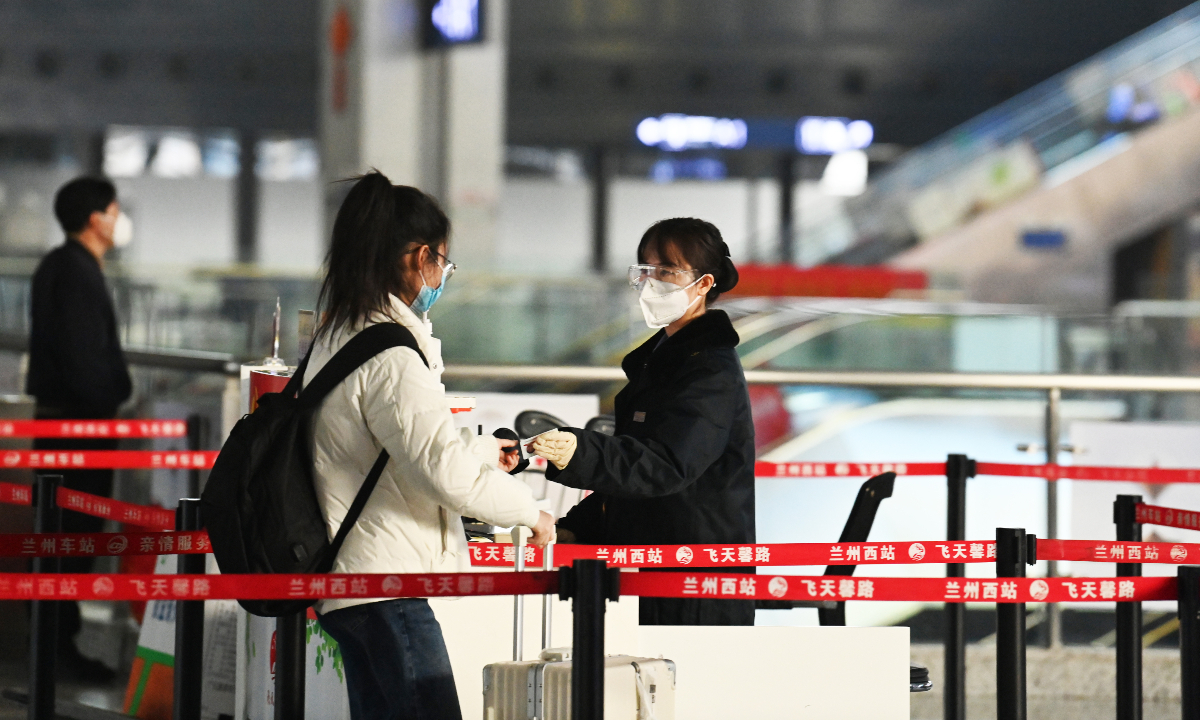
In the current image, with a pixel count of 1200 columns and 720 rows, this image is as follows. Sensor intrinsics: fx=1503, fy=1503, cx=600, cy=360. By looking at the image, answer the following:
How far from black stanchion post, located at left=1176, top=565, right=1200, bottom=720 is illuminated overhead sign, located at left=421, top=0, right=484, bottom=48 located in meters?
13.6

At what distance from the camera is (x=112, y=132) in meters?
28.0

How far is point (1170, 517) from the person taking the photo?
4.19 m

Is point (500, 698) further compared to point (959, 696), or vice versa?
point (959, 696)

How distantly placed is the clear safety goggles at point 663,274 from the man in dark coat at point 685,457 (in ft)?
0.33

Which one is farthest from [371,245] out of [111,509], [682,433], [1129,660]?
[1129,660]

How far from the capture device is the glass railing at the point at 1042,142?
62.8 feet

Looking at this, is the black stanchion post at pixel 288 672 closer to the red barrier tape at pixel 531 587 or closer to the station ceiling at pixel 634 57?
the red barrier tape at pixel 531 587

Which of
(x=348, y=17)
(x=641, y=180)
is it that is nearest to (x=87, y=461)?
(x=348, y=17)

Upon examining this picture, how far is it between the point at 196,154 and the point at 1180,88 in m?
17.6

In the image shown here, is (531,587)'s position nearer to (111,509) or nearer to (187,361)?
(111,509)

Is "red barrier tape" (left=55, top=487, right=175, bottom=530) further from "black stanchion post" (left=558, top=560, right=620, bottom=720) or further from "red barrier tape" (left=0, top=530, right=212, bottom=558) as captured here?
"black stanchion post" (left=558, top=560, right=620, bottom=720)

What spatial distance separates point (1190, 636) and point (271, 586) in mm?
1885

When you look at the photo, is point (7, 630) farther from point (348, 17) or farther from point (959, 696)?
point (348, 17)

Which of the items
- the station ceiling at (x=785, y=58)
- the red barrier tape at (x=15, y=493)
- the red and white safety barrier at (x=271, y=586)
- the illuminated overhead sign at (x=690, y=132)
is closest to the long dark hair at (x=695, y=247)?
the red and white safety barrier at (x=271, y=586)
